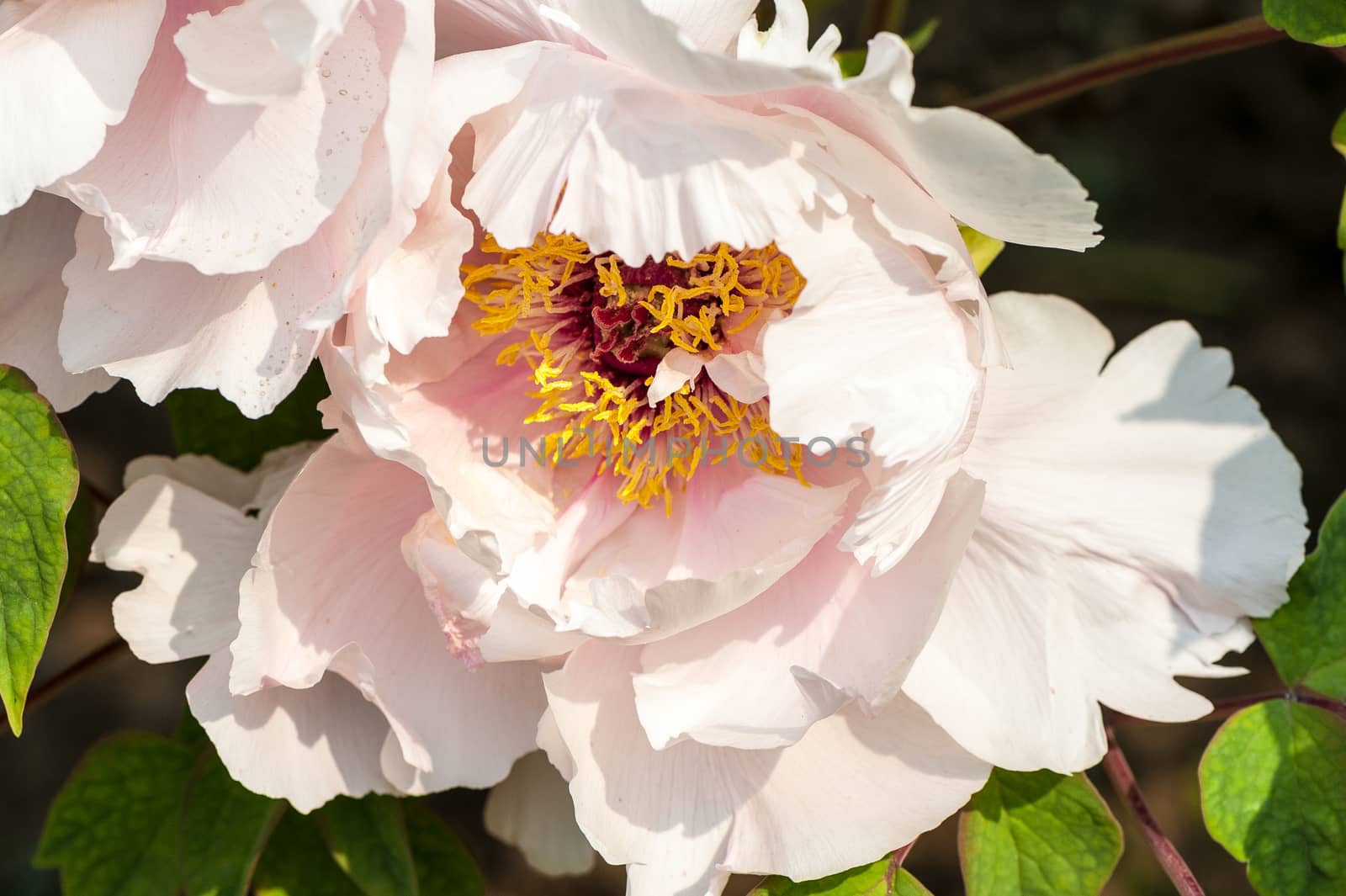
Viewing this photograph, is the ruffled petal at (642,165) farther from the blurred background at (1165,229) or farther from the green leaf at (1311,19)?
the blurred background at (1165,229)

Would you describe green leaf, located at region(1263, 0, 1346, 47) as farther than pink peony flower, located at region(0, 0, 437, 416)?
Yes

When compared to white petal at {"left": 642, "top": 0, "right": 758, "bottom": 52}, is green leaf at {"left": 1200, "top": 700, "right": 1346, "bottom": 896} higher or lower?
lower

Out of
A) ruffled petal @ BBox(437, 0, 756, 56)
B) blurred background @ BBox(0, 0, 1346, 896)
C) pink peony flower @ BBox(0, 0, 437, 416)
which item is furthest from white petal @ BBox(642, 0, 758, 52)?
blurred background @ BBox(0, 0, 1346, 896)

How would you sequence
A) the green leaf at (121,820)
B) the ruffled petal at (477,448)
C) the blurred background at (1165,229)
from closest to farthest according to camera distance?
1. the ruffled petal at (477,448)
2. the green leaf at (121,820)
3. the blurred background at (1165,229)

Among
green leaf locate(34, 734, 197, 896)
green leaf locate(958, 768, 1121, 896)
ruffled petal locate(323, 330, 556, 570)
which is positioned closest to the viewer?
ruffled petal locate(323, 330, 556, 570)

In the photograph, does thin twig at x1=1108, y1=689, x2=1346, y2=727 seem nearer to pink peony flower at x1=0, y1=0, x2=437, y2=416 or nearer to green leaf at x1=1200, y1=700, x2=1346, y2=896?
green leaf at x1=1200, y1=700, x2=1346, y2=896

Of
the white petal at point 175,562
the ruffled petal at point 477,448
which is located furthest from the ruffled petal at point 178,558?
→ the ruffled petal at point 477,448

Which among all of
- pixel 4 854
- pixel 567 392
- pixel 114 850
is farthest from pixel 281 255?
pixel 4 854
